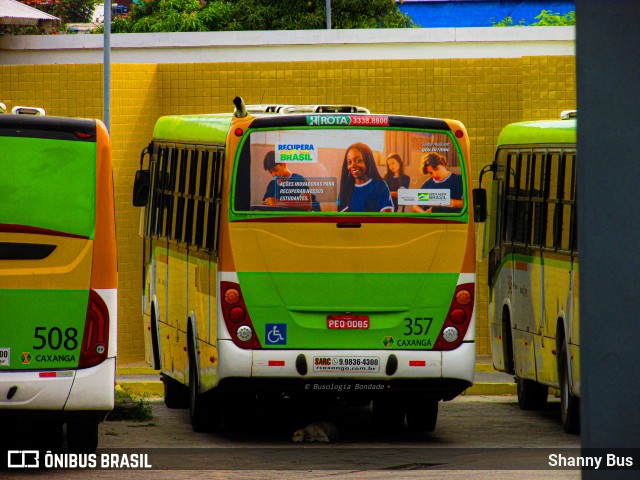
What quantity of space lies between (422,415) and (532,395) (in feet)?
8.17

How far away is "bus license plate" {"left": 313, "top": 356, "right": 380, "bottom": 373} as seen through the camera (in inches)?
438

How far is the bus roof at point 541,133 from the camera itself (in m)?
13.0

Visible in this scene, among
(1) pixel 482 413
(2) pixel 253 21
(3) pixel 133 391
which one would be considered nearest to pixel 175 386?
(3) pixel 133 391

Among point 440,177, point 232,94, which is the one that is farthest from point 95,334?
point 232,94

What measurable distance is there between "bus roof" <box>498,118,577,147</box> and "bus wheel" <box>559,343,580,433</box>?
198cm

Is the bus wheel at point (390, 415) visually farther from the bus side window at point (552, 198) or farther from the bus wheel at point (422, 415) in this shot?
the bus side window at point (552, 198)

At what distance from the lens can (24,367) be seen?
9078 millimetres

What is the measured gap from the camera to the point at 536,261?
44.0 feet

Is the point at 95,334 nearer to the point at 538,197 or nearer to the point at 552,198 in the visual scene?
the point at 552,198

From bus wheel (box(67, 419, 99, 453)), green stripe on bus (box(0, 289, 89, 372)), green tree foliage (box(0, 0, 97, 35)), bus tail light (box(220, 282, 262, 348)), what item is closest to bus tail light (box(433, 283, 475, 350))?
bus tail light (box(220, 282, 262, 348))

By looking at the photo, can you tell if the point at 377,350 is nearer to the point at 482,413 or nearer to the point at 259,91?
the point at 482,413

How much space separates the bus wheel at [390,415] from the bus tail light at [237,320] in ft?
6.93

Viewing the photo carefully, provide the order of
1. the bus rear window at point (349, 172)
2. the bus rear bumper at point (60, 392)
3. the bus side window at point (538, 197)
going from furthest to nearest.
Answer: the bus side window at point (538, 197) → the bus rear window at point (349, 172) → the bus rear bumper at point (60, 392)

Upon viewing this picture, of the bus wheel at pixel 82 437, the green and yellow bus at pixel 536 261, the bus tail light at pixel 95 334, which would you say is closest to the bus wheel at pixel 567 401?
the green and yellow bus at pixel 536 261
